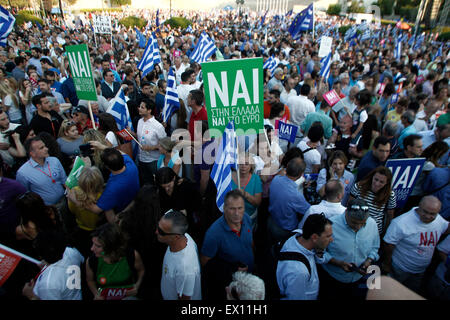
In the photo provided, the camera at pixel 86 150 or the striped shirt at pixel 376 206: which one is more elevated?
the camera at pixel 86 150

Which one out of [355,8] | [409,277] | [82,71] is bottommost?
[409,277]

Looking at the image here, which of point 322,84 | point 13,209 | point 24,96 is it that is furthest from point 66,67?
point 322,84

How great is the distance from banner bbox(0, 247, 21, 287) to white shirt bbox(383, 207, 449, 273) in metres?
3.85

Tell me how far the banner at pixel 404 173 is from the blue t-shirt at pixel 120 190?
3334 mm

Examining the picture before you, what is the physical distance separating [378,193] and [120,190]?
3.34 meters

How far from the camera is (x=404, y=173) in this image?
11.5 feet

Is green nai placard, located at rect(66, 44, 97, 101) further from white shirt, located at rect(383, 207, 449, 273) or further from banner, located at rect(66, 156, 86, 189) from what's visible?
white shirt, located at rect(383, 207, 449, 273)

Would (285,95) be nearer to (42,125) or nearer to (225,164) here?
(225,164)

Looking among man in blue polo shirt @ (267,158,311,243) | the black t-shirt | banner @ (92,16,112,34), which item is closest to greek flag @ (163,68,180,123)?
the black t-shirt

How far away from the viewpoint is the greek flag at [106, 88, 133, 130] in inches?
196

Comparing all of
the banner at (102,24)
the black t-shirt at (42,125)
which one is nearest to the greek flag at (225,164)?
the black t-shirt at (42,125)

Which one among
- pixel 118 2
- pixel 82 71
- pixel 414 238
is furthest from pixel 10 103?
pixel 118 2

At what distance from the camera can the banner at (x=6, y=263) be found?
2.31 metres

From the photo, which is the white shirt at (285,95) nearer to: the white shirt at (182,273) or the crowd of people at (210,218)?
the crowd of people at (210,218)
